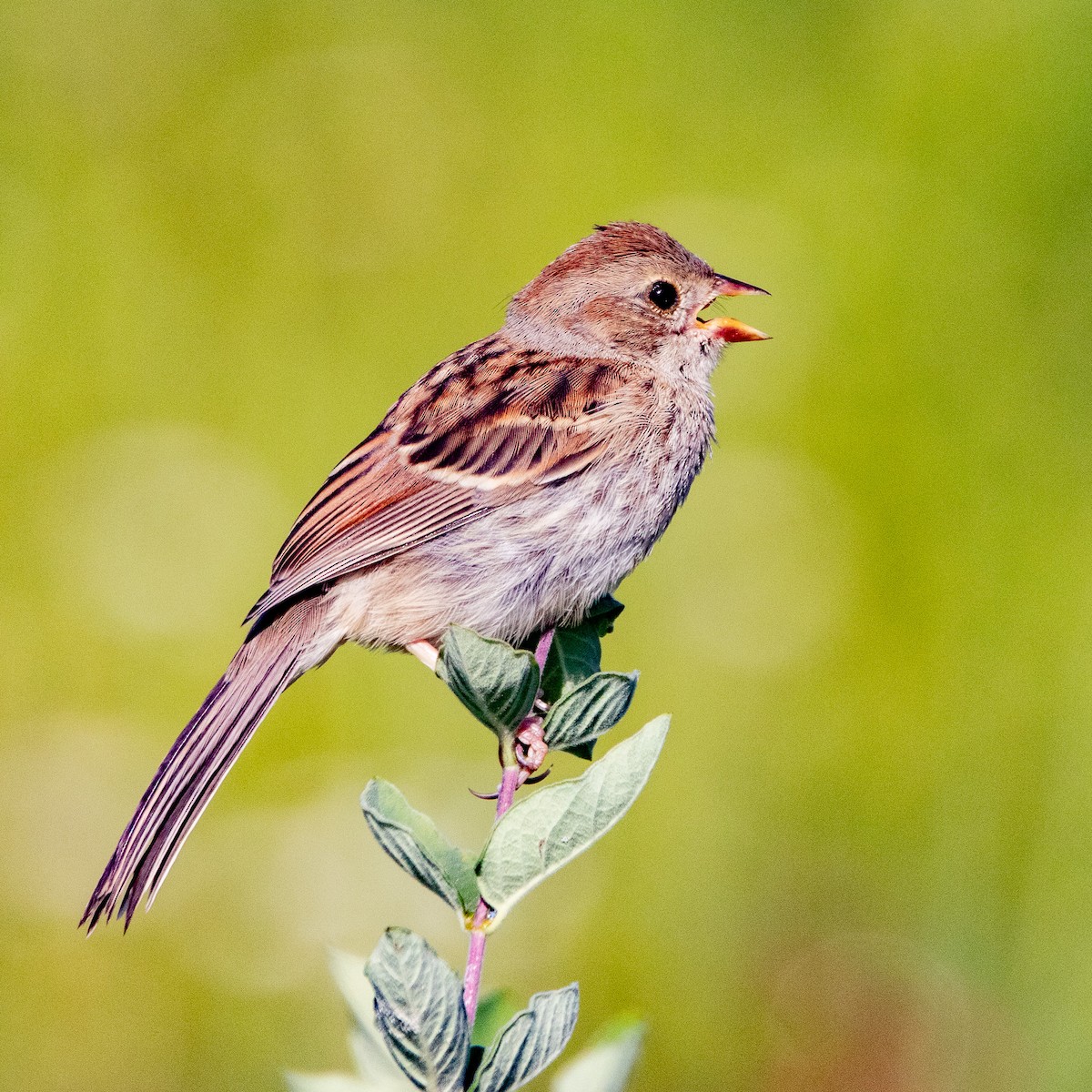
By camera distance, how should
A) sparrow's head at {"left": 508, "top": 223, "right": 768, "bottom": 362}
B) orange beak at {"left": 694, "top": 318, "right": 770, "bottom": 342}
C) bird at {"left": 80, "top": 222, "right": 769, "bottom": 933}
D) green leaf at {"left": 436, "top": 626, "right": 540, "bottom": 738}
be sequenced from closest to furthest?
green leaf at {"left": 436, "top": 626, "right": 540, "bottom": 738}, bird at {"left": 80, "top": 222, "right": 769, "bottom": 933}, orange beak at {"left": 694, "top": 318, "right": 770, "bottom": 342}, sparrow's head at {"left": 508, "top": 223, "right": 768, "bottom": 362}

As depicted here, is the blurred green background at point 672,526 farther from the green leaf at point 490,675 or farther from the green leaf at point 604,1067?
the green leaf at point 604,1067

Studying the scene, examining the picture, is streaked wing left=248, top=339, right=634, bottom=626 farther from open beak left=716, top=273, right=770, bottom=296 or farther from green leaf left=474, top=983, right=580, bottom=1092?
green leaf left=474, top=983, right=580, bottom=1092

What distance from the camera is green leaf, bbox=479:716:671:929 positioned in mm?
1306

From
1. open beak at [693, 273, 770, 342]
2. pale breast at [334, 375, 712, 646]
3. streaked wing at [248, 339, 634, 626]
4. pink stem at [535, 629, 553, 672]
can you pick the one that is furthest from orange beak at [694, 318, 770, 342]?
pink stem at [535, 629, 553, 672]

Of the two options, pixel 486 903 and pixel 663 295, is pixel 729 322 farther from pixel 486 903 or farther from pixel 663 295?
pixel 486 903

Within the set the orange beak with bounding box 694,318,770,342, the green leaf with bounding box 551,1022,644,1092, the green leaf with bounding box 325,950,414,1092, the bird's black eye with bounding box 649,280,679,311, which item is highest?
the bird's black eye with bounding box 649,280,679,311

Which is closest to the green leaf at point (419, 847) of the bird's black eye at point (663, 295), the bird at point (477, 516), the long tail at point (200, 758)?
the long tail at point (200, 758)

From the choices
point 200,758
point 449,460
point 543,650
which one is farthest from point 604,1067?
point 449,460

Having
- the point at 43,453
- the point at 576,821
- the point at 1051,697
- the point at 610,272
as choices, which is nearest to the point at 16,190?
the point at 43,453

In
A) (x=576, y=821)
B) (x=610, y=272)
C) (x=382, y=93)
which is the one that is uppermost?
(x=382, y=93)

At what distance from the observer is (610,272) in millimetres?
3162

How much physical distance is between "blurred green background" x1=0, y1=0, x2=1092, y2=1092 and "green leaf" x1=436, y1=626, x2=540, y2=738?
1.71 metres

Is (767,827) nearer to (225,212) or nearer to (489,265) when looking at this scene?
(489,265)

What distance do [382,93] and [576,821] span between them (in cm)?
390
